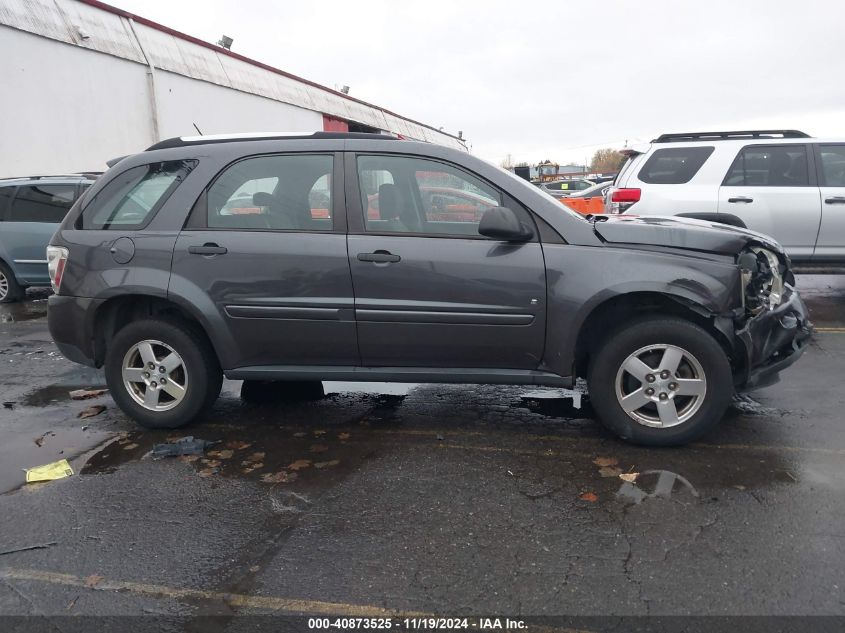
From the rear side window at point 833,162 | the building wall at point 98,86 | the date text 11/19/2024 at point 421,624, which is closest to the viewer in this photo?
the date text 11/19/2024 at point 421,624

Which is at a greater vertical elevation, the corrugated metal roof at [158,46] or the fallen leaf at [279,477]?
the corrugated metal roof at [158,46]

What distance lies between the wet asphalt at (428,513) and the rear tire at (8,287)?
18.5ft

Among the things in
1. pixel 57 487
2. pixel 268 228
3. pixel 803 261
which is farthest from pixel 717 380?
pixel 803 261

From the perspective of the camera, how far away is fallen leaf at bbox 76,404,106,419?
484 cm

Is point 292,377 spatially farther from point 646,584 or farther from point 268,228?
point 646,584

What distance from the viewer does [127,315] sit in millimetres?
4504

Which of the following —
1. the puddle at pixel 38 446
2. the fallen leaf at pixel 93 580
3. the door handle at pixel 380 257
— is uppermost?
the door handle at pixel 380 257

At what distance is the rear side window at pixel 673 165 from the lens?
300 inches

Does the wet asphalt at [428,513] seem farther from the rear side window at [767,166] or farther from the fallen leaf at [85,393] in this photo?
the rear side window at [767,166]

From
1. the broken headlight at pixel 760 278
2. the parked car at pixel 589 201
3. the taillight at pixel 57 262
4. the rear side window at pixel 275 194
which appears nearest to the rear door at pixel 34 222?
the taillight at pixel 57 262

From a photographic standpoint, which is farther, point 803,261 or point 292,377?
point 803,261

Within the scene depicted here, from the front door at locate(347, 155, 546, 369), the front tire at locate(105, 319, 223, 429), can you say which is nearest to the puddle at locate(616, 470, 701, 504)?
the front door at locate(347, 155, 546, 369)

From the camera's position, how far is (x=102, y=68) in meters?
16.2

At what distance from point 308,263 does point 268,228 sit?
373mm
